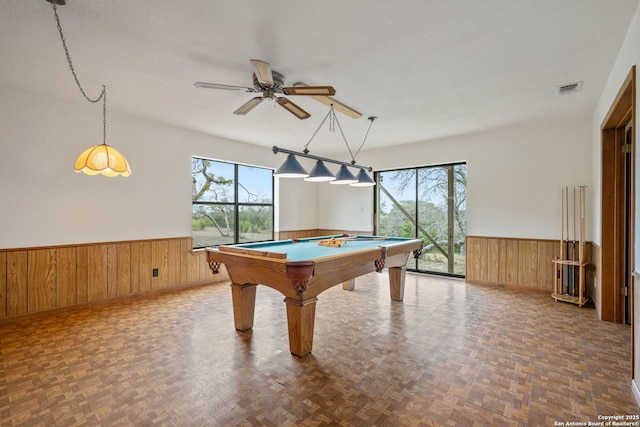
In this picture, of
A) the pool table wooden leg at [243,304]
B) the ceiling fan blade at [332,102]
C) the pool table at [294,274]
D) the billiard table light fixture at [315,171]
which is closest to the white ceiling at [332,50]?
the ceiling fan blade at [332,102]

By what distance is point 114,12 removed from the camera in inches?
79.7

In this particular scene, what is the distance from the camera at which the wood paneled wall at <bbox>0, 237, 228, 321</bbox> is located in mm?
3363

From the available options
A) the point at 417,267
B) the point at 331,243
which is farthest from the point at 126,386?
the point at 417,267

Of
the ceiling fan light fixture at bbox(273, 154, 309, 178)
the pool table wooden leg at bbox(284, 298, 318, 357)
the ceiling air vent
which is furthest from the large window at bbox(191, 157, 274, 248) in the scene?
the ceiling air vent

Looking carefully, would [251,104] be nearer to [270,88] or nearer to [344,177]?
[270,88]

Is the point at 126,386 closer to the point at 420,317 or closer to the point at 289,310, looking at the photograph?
the point at 289,310

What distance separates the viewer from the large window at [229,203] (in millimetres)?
5199

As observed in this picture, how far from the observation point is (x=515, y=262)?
187 inches

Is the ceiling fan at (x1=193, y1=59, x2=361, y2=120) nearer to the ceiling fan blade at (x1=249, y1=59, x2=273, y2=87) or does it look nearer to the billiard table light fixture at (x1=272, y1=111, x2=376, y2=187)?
the ceiling fan blade at (x1=249, y1=59, x2=273, y2=87)

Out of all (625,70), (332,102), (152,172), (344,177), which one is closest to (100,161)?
(152,172)

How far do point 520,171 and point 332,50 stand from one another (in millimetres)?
3846

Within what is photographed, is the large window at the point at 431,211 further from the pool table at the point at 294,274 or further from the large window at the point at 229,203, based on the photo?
the pool table at the point at 294,274

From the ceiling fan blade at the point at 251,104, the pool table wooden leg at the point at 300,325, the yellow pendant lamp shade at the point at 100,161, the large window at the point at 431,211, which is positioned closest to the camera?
the pool table wooden leg at the point at 300,325

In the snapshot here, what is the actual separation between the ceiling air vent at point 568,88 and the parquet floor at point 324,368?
2.54 meters
